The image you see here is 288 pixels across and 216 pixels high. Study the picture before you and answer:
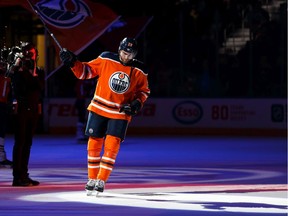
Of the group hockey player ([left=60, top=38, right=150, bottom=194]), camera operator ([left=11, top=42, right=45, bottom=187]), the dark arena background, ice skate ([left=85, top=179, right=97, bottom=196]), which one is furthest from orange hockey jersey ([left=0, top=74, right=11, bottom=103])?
the dark arena background

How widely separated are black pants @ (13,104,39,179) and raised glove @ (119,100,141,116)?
5.06ft

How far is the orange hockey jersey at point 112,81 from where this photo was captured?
10938mm

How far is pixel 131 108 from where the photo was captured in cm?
1088

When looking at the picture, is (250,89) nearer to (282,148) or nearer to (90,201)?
(282,148)

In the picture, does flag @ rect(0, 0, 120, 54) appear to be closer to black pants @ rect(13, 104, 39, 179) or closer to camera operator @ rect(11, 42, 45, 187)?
camera operator @ rect(11, 42, 45, 187)

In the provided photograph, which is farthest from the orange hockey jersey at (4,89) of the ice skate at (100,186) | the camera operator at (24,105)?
the ice skate at (100,186)

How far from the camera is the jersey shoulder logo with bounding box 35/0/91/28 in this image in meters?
14.1

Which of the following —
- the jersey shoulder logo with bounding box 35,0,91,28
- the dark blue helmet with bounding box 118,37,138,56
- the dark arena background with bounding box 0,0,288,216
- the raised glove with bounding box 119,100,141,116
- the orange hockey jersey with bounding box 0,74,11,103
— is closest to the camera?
the raised glove with bounding box 119,100,141,116

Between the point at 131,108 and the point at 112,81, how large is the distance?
353mm

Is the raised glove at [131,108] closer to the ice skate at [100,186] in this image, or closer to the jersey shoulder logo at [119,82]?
the jersey shoulder logo at [119,82]

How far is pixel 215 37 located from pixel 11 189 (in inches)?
541

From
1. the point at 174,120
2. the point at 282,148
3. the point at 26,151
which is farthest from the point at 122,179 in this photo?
the point at 174,120

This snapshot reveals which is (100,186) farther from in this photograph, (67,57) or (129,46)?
(129,46)

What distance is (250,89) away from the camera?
80.6 feet
